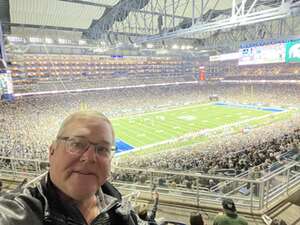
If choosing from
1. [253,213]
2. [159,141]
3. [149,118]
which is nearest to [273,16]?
[253,213]

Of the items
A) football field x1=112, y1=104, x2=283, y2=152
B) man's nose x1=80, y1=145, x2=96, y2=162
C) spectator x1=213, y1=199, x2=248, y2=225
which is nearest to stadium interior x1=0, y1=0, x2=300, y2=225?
football field x1=112, y1=104, x2=283, y2=152

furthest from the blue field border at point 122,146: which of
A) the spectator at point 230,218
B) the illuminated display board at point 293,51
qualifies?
the spectator at point 230,218

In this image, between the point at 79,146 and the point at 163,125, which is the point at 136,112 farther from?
the point at 79,146

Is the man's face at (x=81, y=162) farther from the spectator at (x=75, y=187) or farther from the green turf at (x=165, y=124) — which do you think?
the green turf at (x=165, y=124)

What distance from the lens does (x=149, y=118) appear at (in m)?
33.6

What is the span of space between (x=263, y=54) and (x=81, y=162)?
71.2ft

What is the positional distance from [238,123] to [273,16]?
Answer: 18.9 meters

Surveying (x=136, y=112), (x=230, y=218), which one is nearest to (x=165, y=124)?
(x=136, y=112)

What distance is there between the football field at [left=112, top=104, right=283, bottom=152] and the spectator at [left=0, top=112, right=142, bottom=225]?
20.1 meters

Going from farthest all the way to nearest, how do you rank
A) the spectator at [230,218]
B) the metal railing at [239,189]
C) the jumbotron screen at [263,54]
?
the jumbotron screen at [263,54] < the metal railing at [239,189] < the spectator at [230,218]

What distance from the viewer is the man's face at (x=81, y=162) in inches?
48.7

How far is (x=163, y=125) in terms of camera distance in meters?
29.2

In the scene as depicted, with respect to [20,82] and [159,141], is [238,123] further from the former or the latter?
[20,82]

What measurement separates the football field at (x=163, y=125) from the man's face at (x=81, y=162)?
2012cm
